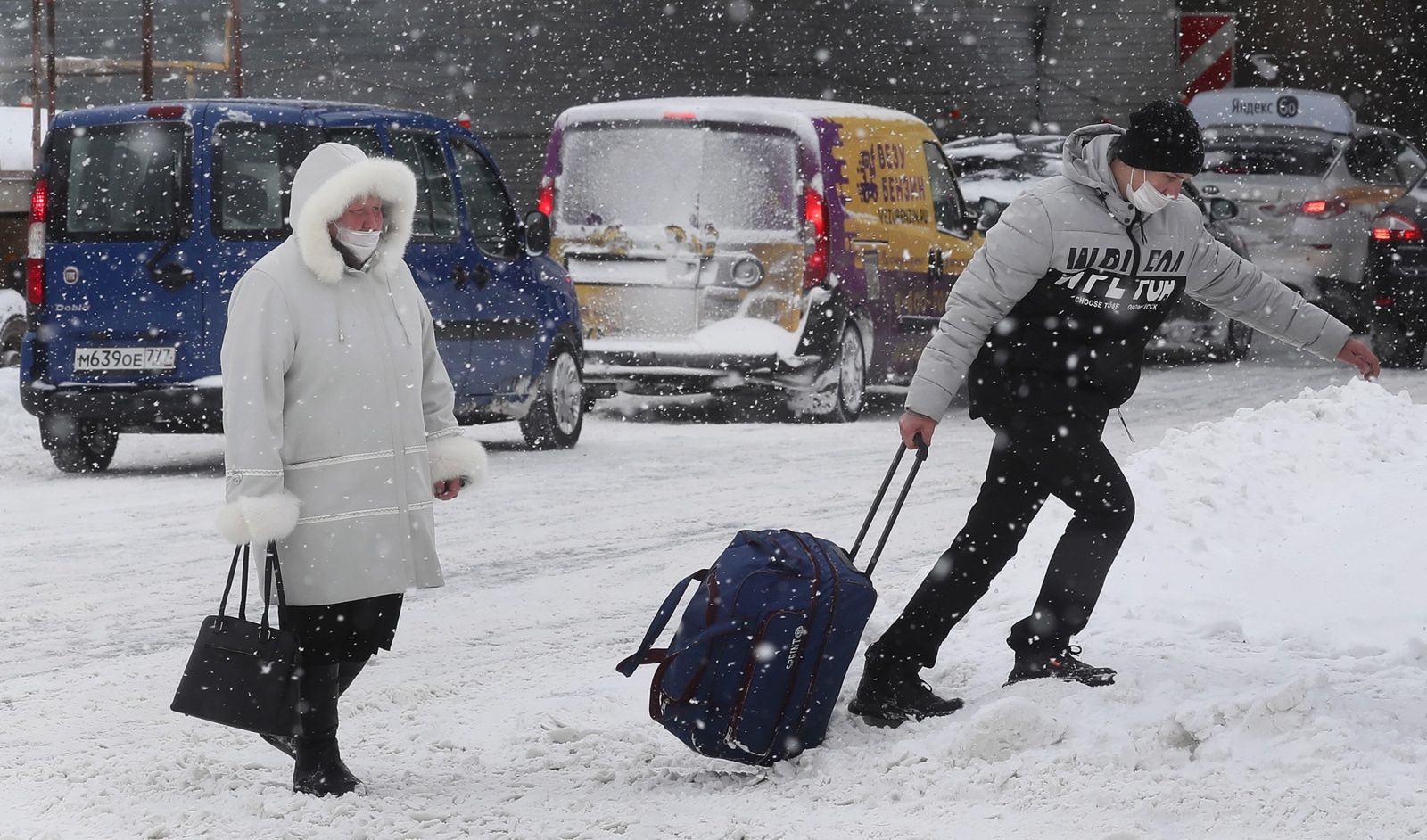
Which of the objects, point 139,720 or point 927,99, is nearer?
point 139,720

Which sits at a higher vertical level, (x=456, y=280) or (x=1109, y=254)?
(x=1109, y=254)

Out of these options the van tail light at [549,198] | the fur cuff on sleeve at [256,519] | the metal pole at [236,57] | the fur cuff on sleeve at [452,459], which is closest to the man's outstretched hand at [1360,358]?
the fur cuff on sleeve at [452,459]

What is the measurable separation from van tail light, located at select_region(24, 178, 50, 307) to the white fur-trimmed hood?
582cm

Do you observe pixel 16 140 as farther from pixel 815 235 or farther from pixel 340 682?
pixel 340 682

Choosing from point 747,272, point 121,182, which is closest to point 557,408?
point 747,272

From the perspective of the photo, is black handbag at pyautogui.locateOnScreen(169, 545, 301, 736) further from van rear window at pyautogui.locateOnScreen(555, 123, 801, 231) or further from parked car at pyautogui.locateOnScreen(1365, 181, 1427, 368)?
parked car at pyautogui.locateOnScreen(1365, 181, 1427, 368)

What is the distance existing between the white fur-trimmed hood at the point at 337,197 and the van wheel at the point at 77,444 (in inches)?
238

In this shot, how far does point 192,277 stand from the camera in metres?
9.89

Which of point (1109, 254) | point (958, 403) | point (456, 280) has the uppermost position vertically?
point (1109, 254)

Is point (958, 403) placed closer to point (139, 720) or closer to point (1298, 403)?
point (1298, 403)

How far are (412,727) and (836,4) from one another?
16.9 metres

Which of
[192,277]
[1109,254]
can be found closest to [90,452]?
[192,277]

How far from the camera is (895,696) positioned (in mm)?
5074

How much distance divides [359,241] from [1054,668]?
2.06 meters
